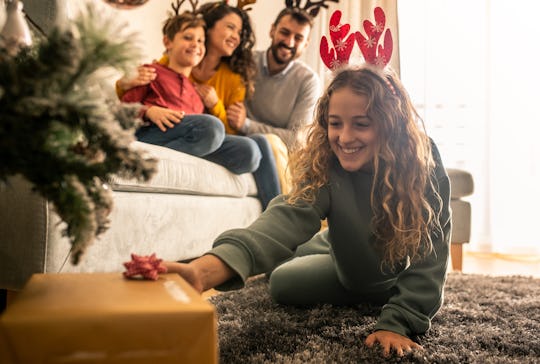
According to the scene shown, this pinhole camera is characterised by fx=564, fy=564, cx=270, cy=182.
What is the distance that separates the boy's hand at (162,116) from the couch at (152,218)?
159 mm

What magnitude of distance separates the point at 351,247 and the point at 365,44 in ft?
1.35

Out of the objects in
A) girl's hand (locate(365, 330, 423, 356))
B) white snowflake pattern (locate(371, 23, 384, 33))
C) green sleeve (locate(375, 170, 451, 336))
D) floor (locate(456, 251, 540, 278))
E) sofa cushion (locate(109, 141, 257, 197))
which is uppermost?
white snowflake pattern (locate(371, 23, 384, 33))

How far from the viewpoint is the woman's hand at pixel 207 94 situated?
7.22ft

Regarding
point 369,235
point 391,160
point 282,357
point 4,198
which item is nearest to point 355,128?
point 391,160

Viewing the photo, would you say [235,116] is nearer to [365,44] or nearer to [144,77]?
[144,77]

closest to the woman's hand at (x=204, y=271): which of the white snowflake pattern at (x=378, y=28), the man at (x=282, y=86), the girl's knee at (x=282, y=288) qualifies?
the girl's knee at (x=282, y=288)

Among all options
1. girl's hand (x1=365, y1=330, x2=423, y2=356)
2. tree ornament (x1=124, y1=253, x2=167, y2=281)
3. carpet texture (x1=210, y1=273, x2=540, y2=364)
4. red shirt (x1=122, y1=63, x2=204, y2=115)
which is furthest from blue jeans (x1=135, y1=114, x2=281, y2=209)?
tree ornament (x1=124, y1=253, x2=167, y2=281)

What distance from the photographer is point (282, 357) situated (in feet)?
2.76

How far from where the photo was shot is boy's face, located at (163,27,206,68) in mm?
2023

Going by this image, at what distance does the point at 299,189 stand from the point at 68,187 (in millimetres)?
680

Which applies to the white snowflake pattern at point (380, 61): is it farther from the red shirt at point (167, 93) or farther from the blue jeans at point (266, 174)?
the blue jeans at point (266, 174)

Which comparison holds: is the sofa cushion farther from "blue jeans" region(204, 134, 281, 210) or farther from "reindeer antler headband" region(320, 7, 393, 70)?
"reindeer antler headband" region(320, 7, 393, 70)

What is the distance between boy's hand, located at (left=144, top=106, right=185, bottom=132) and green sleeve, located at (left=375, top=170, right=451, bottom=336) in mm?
956

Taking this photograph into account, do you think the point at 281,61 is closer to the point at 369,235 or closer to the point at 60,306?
the point at 369,235
